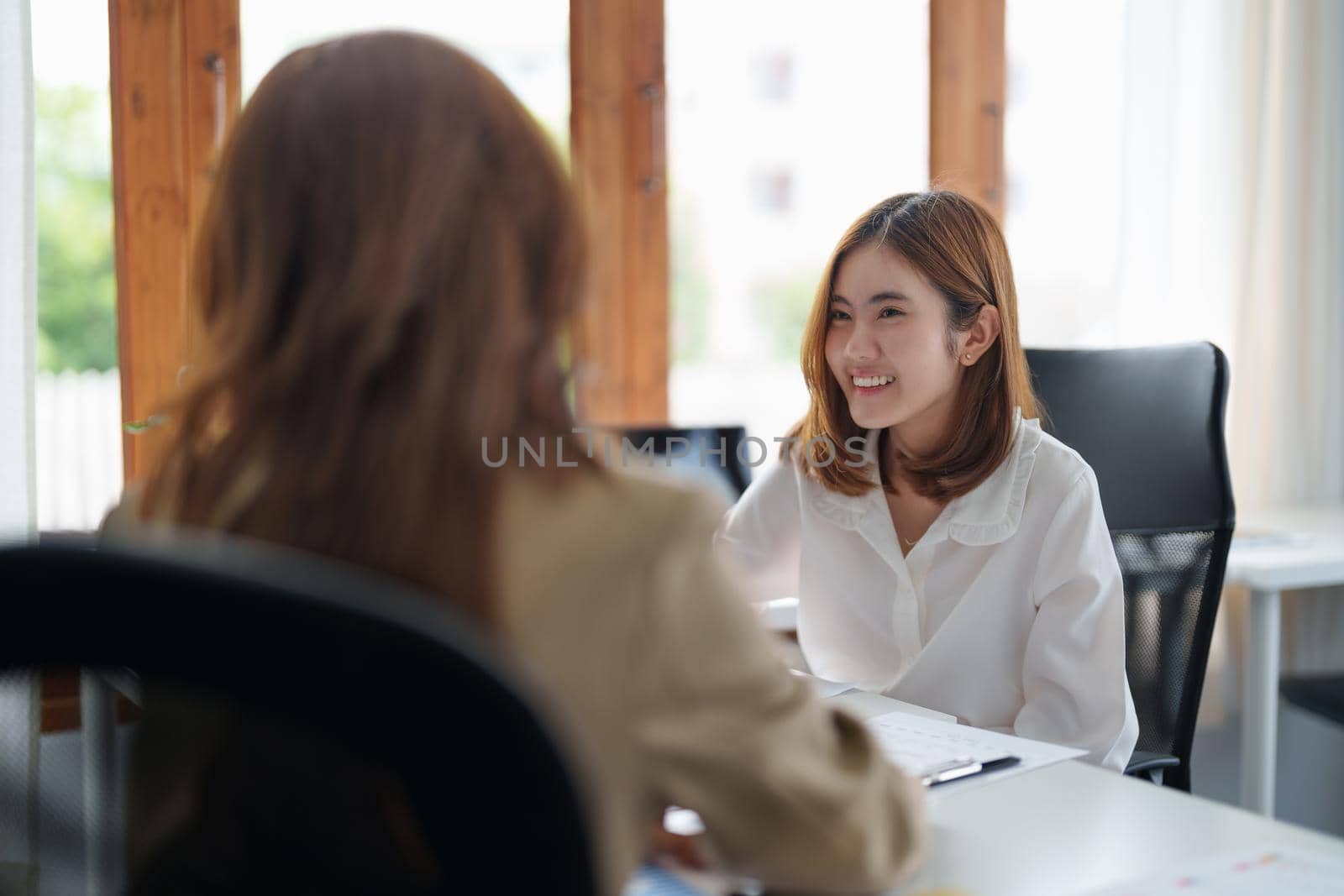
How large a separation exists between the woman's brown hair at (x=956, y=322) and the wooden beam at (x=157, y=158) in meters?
1.43

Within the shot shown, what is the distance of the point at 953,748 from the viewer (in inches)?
41.1

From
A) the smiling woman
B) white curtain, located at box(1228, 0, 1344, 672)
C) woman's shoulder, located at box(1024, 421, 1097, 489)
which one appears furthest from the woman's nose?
white curtain, located at box(1228, 0, 1344, 672)

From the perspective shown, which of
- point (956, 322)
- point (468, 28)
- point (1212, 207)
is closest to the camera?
point (956, 322)

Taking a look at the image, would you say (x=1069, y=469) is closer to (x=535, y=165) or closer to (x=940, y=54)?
(x=535, y=165)

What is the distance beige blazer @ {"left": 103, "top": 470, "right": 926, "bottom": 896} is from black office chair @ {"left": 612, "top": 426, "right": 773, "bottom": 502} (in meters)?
1.61

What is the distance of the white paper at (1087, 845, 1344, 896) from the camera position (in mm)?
731

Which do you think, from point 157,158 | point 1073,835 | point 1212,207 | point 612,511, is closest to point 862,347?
point 1073,835

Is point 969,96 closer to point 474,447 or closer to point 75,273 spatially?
point 75,273

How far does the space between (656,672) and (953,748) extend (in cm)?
60

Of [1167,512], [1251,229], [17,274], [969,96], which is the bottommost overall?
[1167,512]

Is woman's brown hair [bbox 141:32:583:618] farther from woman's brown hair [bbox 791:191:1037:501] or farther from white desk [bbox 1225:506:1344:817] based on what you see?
white desk [bbox 1225:506:1344:817]

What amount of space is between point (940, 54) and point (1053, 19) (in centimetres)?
32

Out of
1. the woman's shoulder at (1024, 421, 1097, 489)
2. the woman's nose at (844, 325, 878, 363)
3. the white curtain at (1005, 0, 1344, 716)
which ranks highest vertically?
the white curtain at (1005, 0, 1344, 716)

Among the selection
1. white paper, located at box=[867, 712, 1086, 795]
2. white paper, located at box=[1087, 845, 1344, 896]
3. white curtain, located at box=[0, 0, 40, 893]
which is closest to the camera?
white paper, located at box=[1087, 845, 1344, 896]
